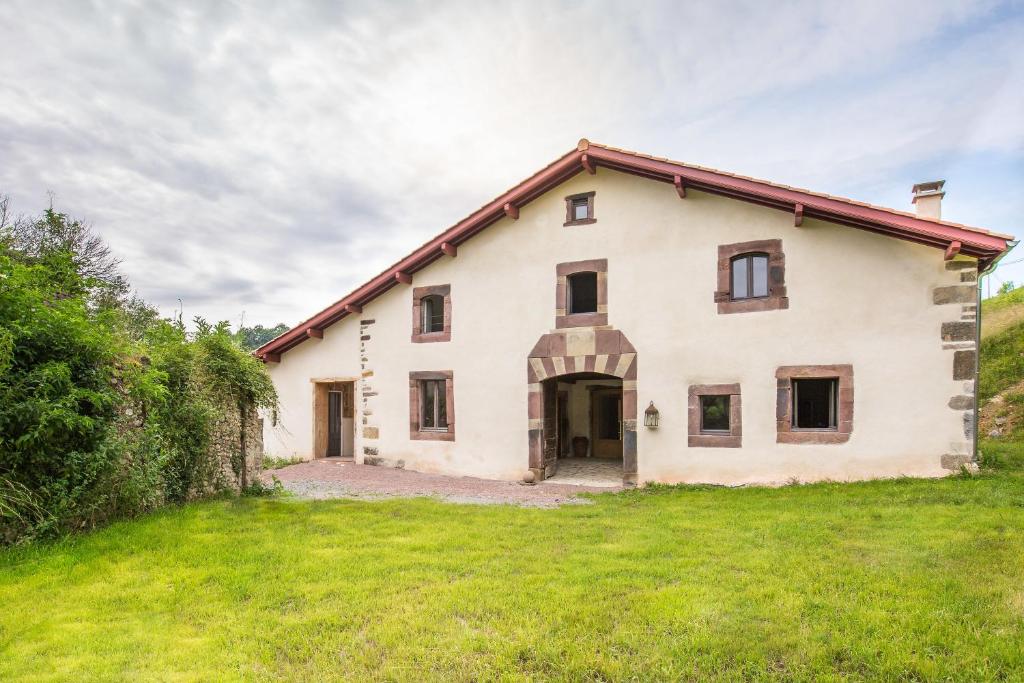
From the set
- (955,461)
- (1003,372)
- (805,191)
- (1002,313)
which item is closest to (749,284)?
(805,191)

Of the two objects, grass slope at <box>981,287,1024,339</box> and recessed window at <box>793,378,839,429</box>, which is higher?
grass slope at <box>981,287,1024,339</box>

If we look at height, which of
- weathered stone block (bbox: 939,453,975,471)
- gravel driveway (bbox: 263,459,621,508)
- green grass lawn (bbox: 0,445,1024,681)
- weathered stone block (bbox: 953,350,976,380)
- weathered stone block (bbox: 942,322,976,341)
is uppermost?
weathered stone block (bbox: 942,322,976,341)

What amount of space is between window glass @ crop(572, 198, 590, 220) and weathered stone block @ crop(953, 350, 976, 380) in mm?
7128

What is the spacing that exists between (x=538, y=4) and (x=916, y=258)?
26.6ft

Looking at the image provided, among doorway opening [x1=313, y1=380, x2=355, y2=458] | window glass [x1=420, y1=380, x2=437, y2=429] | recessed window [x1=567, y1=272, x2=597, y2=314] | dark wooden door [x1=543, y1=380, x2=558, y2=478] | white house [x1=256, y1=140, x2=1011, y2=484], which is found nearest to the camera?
white house [x1=256, y1=140, x2=1011, y2=484]

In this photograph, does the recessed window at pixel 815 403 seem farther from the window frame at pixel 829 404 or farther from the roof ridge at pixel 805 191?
the roof ridge at pixel 805 191

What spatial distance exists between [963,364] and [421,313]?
1081cm

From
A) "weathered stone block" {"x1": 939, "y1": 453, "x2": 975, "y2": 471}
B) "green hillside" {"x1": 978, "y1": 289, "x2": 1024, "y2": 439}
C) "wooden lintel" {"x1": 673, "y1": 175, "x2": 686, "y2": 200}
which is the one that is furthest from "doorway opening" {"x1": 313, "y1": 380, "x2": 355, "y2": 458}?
"green hillside" {"x1": 978, "y1": 289, "x2": 1024, "y2": 439}

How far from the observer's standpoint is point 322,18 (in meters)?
9.34

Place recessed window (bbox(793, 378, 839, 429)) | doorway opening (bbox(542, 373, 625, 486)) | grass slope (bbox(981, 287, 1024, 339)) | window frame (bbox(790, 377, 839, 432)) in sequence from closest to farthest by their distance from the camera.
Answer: window frame (bbox(790, 377, 839, 432)) → recessed window (bbox(793, 378, 839, 429)) → doorway opening (bbox(542, 373, 625, 486)) → grass slope (bbox(981, 287, 1024, 339))

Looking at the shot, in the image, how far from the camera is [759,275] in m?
10.4

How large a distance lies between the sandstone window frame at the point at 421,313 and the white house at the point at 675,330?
0.15 feet

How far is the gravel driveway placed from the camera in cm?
942

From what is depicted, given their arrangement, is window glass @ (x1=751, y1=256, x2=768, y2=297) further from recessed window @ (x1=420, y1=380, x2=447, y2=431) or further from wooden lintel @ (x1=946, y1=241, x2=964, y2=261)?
recessed window @ (x1=420, y1=380, x2=447, y2=431)
